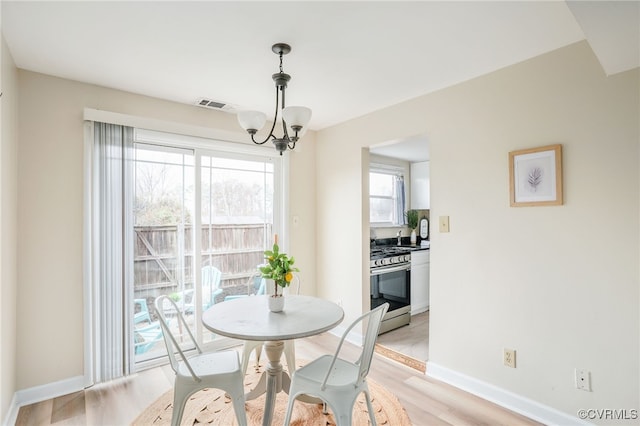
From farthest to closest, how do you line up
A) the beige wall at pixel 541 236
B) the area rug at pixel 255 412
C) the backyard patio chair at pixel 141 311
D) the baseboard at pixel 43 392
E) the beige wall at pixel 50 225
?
the backyard patio chair at pixel 141 311
the beige wall at pixel 50 225
the baseboard at pixel 43 392
the area rug at pixel 255 412
the beige wall at pixel 541 236

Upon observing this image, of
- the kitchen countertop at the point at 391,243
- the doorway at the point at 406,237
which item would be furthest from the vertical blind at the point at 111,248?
the kitchen countertop at the point at 391,243

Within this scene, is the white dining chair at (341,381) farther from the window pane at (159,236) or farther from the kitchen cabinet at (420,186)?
the kitchen cabinet at (420,186)

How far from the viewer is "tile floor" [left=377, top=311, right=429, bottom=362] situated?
3225 millimetres

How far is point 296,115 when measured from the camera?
1906 millimetres

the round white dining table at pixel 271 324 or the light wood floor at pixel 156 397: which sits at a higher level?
the round white dining table at pixel 271 324

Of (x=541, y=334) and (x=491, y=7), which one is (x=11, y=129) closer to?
(x=491, y=7)

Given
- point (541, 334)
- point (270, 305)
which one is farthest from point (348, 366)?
point (541, 334)

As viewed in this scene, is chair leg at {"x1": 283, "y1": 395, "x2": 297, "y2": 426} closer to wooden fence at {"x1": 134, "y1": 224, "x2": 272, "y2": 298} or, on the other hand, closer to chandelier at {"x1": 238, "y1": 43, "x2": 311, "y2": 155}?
chandelier at {"x1": 238, "y1": 43, "x2": 311, "y2": 155}

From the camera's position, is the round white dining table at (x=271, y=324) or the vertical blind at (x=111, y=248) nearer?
the round white dining table at (x=271, y=324)

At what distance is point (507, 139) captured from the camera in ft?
7.68

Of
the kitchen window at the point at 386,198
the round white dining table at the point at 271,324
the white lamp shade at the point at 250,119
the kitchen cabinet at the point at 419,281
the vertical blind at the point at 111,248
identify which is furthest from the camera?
the kitchen window at the point at 386,198

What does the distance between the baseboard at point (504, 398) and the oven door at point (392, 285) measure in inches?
41.1

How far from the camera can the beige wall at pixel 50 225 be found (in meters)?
2.39

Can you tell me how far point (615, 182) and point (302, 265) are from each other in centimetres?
292
